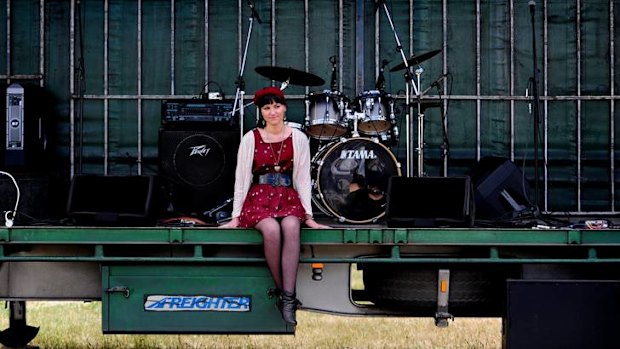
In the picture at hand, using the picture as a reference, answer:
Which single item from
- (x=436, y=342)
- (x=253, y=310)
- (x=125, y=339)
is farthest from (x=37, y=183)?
(x=436, y=342)

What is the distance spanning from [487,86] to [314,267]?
11.9 ft

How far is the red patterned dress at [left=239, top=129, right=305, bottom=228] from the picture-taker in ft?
15.8

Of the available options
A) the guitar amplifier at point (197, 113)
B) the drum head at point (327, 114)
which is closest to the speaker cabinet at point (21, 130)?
the guitar amplifier at point (197, 113)

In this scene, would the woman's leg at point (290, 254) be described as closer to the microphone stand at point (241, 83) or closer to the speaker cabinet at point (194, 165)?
the speaker cabinet at point (194, 165)

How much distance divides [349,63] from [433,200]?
272 cm

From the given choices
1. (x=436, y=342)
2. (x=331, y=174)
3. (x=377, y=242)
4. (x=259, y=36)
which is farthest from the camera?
(x=259, y=36)

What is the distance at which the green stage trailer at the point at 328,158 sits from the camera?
4.72 m

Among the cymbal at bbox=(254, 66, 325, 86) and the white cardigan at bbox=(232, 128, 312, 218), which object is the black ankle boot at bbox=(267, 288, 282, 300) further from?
the cymbal at bbox=(254, 66, 325, 86)

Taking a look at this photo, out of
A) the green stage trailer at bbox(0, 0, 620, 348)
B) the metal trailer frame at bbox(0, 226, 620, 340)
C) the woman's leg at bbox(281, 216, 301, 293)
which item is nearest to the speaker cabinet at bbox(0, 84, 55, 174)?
the green stage trailer at bbox(0, 0, 620, 348)

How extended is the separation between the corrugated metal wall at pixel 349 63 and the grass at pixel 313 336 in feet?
5.02

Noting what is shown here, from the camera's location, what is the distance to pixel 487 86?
767 centimetres

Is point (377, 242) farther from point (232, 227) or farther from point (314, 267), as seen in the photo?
point (232, 227)

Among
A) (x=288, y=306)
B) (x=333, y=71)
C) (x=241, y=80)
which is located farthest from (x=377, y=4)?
(x=288, y=306)

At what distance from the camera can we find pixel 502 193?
20.5ft
